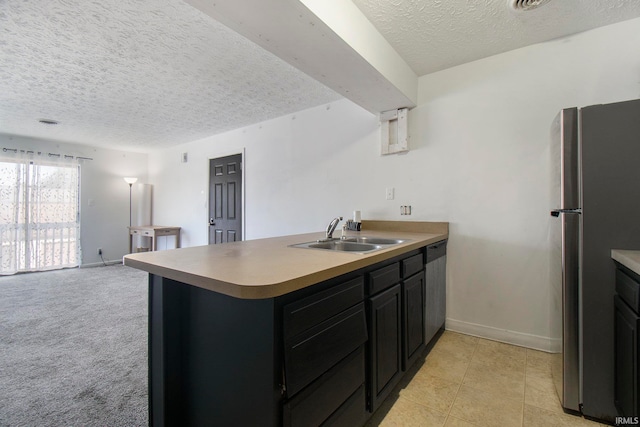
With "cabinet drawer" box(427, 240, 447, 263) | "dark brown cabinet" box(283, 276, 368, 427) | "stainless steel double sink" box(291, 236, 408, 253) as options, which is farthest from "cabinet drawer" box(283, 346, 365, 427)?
"cabinet drawer" box(427, 240, 447, 263)

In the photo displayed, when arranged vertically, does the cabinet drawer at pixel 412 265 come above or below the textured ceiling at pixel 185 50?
below

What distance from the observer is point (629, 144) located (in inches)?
52.2

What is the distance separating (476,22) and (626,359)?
2.07 meters

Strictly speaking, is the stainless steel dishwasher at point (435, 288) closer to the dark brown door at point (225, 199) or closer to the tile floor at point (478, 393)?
the tile floor at point (478, 393)

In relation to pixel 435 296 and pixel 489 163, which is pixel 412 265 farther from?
pixel 489 163

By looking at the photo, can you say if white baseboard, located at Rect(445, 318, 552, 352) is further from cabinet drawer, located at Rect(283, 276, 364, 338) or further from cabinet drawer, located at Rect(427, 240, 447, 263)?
cabinet drawer, located at Rect(283, 276, 364, 338)

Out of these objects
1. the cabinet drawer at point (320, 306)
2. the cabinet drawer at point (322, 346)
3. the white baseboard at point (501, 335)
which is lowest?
the white baseboard at point (501, 335)

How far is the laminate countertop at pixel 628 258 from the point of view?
110 cm

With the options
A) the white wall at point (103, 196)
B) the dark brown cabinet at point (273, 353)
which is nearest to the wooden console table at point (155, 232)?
the white wall at point (103, 196)

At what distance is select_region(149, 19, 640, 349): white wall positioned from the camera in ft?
6.57

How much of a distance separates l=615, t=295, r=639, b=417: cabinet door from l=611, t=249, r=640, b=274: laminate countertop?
0.66ft

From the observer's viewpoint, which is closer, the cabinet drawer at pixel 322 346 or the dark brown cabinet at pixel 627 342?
the cabinet drawer at pixel 322 346

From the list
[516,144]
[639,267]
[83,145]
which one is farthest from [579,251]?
[83,145]

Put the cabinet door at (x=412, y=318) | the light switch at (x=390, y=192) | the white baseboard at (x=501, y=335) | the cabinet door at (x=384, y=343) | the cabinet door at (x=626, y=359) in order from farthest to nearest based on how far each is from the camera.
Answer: the light switch at (x=390, y=192), the white baseboard at (x=501, y=335), the cabinet door at (x=412, y=318), the cabinet door at (x=384, y=343), the cabinet door at (x=626, y=359)
